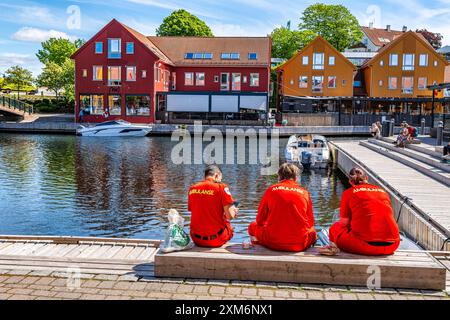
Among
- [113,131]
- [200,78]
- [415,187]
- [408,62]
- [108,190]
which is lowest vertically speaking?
[108,190]

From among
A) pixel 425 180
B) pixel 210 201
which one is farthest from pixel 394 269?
pixel 425 180

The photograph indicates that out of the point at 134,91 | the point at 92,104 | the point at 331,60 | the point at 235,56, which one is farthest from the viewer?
the point at 331,60

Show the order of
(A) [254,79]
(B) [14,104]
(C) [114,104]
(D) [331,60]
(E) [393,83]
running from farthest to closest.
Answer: (E) [393,83] → (D) [331,60] → (A) [254,79] → (C) [114,104] → (B) [14,104]

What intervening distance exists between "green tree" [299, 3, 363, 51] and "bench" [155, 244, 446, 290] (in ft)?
249

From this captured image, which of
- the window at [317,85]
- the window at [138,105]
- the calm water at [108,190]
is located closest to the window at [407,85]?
the window at [317,85]

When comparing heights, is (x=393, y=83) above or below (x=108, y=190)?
above

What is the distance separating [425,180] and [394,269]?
11.7 m

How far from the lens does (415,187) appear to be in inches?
604

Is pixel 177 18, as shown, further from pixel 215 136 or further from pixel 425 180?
pixel 425 180

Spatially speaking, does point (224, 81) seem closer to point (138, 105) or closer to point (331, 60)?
point (138, 105)

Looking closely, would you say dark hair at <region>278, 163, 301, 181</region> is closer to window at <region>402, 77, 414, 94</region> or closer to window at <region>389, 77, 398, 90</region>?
window at <region>389, 77, 398, 90</region>

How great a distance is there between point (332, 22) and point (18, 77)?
156 feet

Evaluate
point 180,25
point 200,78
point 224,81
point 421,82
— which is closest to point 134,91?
point 200,78

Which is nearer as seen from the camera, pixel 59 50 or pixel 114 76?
pixel 114 76
